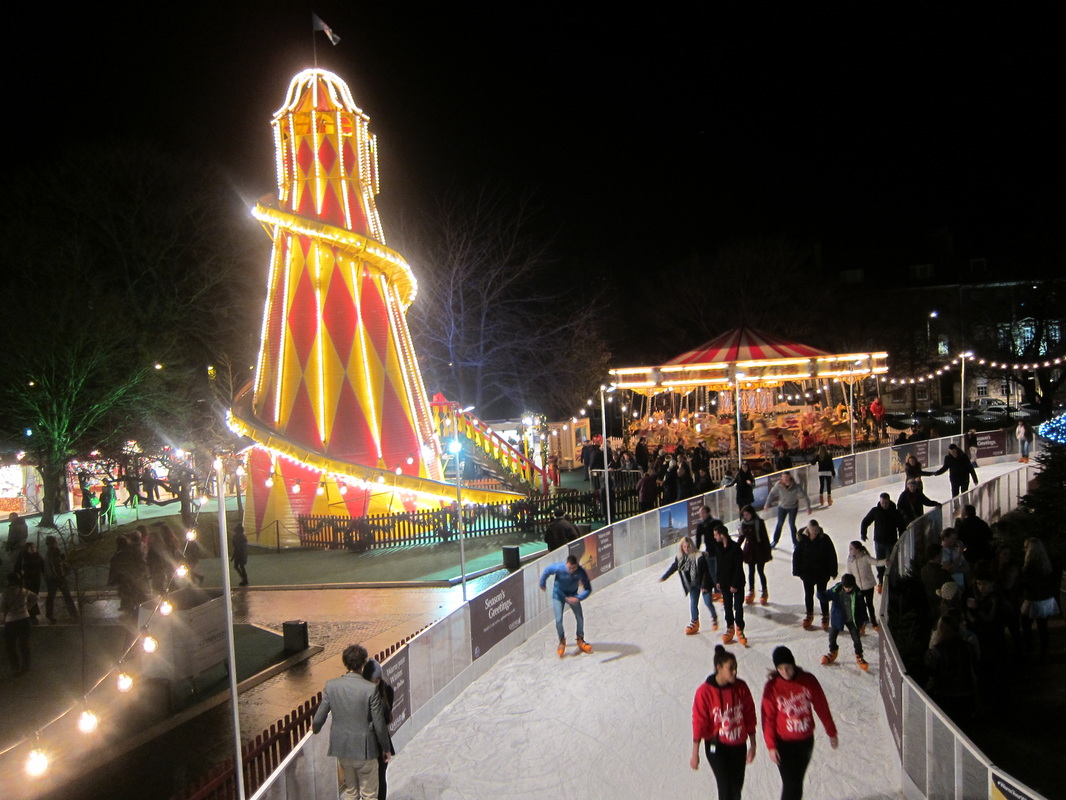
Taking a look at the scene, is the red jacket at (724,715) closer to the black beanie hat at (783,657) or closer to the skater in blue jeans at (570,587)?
the black beanie hat at (783,657)

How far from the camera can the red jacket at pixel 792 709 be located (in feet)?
15.6

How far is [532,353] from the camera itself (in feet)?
104

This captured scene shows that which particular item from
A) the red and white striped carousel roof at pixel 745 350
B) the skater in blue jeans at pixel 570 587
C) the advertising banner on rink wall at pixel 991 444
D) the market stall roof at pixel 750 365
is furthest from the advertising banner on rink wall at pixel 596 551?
the advertising banner on rink wall at pixel 991 444

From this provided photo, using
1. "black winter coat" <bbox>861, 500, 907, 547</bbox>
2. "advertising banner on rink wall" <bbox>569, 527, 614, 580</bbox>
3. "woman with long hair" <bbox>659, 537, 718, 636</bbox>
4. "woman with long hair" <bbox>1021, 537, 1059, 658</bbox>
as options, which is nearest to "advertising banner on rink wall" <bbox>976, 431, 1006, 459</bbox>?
"black winter coat" <bbox>861, 500, 907, 547</bbox>

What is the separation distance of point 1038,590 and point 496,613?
5802mm

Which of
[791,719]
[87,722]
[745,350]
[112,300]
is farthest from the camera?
[745,350]

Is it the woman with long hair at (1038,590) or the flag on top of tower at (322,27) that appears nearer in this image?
the woman with long hair at (1038,590)

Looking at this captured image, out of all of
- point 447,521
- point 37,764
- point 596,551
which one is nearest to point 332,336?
point 447,521

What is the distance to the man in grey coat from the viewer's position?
514 cm

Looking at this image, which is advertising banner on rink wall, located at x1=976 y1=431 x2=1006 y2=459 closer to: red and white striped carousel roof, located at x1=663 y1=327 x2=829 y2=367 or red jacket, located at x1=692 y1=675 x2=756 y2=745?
red and white striped carousel roof, located at x1=663 y1=327 x2=829 y2=367

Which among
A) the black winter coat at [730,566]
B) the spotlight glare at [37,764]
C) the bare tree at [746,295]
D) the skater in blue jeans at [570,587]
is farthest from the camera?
the bare tree at [746,295]

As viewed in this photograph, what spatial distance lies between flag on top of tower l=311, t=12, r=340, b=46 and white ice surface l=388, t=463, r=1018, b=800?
14.0m

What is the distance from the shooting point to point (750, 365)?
23750mm

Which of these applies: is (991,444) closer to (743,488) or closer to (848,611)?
(743,488)
